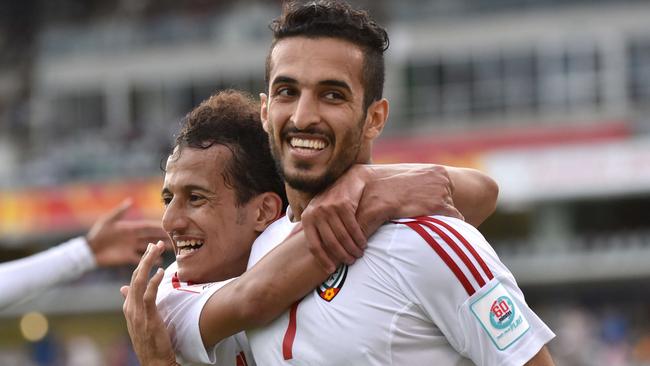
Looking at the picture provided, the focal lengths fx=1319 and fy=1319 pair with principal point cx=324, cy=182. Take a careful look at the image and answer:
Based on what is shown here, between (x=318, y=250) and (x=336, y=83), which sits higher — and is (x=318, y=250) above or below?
below

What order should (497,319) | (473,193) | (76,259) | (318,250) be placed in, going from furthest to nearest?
1. (76,259)
2. (473,193)
3. (318,250)
4. (497,319)

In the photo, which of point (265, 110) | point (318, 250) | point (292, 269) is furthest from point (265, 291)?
point (265, 110)

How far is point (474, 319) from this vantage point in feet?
11.6

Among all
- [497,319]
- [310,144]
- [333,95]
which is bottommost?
[497,319]

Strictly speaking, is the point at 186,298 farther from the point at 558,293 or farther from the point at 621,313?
the point at 558,293

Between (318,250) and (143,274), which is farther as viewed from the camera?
(143,274)

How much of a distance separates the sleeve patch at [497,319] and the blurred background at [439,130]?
23.9 meters

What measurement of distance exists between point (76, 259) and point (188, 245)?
183cm

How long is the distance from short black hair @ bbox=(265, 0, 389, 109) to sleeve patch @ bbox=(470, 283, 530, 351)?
70cm

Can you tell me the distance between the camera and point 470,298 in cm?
352

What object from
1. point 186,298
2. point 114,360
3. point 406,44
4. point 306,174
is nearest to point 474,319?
point 306,174

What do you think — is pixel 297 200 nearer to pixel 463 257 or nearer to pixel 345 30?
pixel 345 30

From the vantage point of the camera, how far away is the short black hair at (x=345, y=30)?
12.6 feet

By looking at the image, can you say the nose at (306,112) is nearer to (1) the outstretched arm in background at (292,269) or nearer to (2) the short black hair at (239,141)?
(1) the outstretched arm in background at (292,269)
